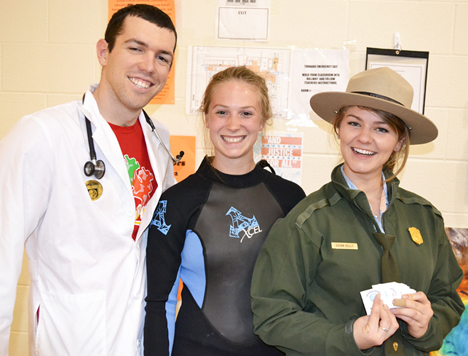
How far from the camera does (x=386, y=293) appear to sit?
116cm

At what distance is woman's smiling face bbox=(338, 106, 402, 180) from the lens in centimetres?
135

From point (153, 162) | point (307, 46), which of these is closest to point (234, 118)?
point (153, 162)

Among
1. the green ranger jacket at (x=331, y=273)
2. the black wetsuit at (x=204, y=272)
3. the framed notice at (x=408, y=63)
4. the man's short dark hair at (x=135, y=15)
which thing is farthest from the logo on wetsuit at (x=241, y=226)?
the framed notice at (x=408, y=63)

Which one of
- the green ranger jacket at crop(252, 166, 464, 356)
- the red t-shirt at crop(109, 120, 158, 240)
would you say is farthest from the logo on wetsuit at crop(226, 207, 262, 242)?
the red t-shirt at crop(109, 120, 158, 240)

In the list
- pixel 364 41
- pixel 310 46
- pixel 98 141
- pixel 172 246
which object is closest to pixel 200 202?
pixel 172 246

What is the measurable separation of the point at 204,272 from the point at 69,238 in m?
0.48

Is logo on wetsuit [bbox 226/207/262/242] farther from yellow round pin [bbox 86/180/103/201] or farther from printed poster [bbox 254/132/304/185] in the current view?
printed poster [bbox 254/132/304/185]

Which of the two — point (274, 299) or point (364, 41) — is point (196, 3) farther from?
point (274, 299)

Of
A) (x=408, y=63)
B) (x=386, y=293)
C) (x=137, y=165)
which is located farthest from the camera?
(x=408, y=63)

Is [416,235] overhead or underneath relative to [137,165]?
underneath

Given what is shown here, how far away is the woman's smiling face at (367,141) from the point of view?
4.43 ft

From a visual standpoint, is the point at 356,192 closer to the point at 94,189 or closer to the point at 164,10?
the point at 94,189

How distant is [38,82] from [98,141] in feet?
4.29

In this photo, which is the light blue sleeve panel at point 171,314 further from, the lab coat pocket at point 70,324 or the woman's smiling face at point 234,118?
the woman's smiling face at point 234,118
